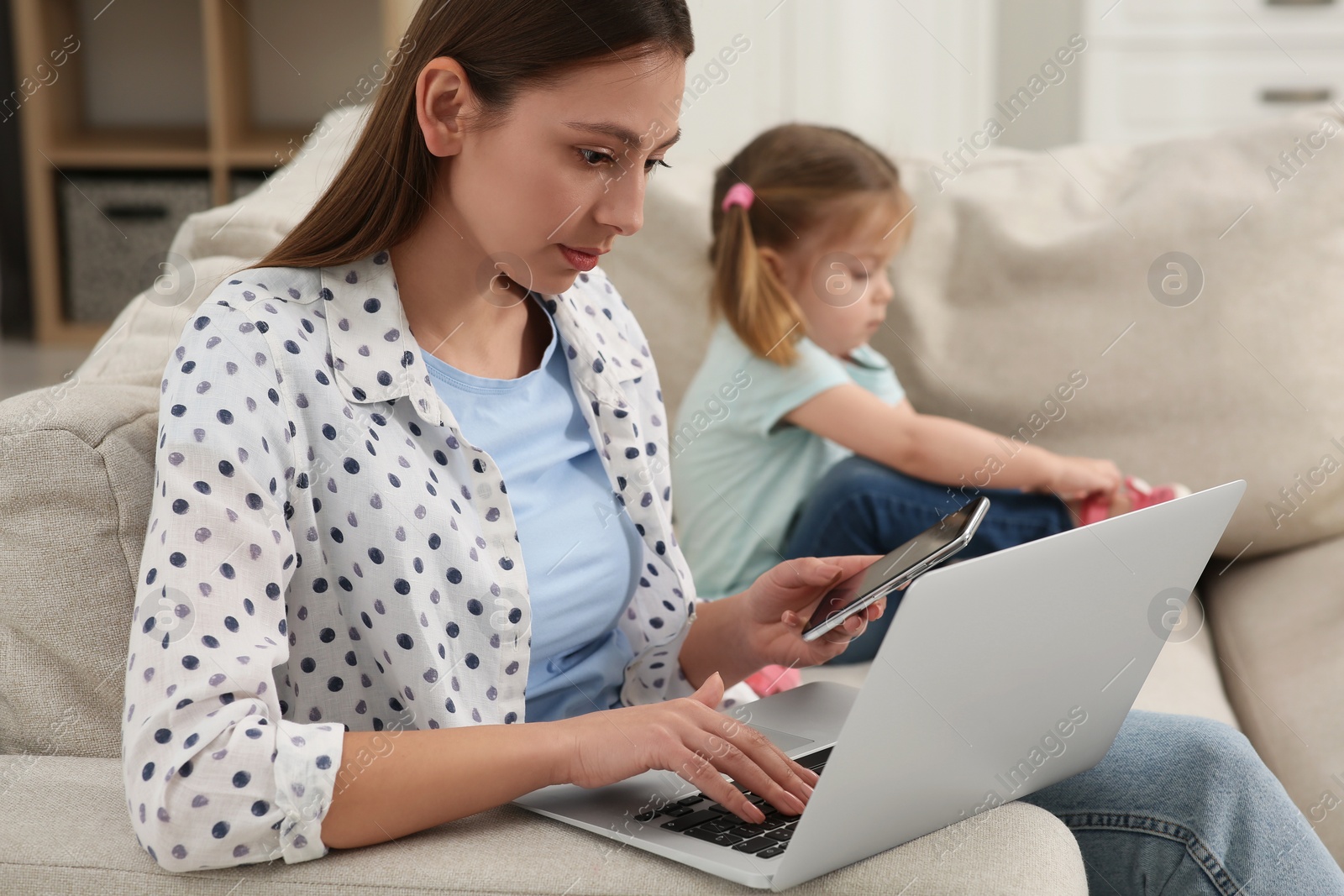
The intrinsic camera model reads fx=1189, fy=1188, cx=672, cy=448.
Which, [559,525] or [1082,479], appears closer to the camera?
[559,525]

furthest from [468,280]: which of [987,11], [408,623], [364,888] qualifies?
[987,11]

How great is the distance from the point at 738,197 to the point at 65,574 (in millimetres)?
963

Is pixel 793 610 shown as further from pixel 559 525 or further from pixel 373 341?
pixel 373 341

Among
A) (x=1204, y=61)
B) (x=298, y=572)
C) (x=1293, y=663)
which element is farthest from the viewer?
(x=1204, y=61)

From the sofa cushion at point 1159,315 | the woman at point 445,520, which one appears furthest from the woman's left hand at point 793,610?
the sofa cushion at point 1159,315

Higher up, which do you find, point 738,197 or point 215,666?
point 738,197

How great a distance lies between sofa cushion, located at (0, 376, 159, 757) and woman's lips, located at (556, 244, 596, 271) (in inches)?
12.4

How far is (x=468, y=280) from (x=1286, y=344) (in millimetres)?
1073

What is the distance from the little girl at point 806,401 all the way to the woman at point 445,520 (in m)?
0.48

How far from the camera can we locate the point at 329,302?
2.53 ft

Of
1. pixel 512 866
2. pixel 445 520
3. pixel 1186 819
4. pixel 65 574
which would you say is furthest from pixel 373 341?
pixel 1186 819

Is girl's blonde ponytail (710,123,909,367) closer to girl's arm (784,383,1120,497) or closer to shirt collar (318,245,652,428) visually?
girl's arm (784,383,1120,497)

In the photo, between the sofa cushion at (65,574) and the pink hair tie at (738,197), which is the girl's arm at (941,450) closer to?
the pink hair tie at (738,197)

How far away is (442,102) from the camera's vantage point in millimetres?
786
